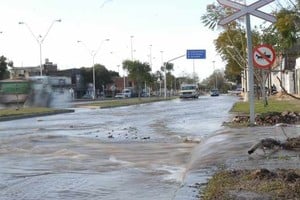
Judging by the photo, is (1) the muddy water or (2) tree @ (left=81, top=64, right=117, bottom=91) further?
(2) tree @ (left=81, top=64, right=117, bottom=91)

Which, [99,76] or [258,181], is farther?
[99,76]

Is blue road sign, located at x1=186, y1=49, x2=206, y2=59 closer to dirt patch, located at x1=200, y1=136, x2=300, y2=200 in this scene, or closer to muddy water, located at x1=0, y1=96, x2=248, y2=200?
muddy water, located at x1=0, y1=96, x2=248, y2=200

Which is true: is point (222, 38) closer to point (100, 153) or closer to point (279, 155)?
point (100, 153)

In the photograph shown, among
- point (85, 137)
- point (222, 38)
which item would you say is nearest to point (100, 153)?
point (85, 137)

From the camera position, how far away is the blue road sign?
8806cm

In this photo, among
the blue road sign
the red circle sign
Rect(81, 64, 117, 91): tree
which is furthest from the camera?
Rect(81, 64, 117, 91): tree

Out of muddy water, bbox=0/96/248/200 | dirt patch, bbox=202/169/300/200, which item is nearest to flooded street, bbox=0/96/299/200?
muddy water, bbox=0/96/248/200

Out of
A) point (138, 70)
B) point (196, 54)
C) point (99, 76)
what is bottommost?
point (99, 76)

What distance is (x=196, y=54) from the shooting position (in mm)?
88750

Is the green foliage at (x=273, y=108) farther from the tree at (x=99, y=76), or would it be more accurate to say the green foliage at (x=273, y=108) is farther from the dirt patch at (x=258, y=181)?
the tree at (x=99, y=76)

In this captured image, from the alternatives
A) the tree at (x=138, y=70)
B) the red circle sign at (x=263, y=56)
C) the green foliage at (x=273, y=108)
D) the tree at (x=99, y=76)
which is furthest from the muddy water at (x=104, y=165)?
the tree at (x=99, y=76)

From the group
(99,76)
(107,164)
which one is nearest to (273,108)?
(107,164)

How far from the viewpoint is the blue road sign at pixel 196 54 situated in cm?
8806

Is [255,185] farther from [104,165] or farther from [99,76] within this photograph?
[99,76]
